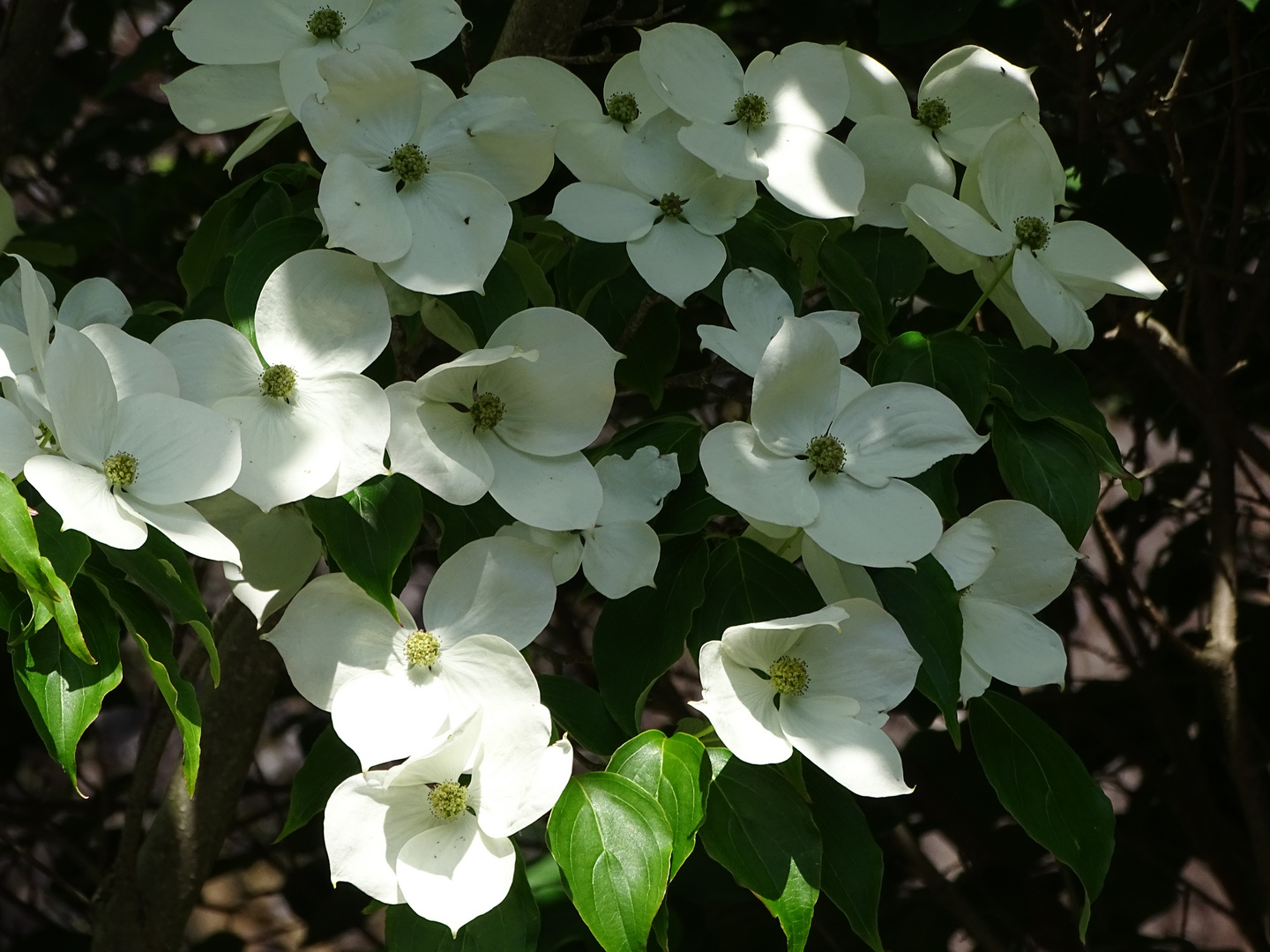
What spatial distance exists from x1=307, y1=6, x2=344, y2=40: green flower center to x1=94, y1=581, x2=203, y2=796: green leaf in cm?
34

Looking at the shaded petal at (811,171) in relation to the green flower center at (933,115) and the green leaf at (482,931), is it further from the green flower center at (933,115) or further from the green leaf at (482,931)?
the green leaf at (482,931)

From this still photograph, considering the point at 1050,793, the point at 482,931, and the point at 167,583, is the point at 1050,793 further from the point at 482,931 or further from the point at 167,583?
the point at 167,583

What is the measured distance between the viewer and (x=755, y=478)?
0.63m

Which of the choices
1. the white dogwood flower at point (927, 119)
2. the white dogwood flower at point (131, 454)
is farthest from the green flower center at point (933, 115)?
the white dogwood flower at point (131, 454)

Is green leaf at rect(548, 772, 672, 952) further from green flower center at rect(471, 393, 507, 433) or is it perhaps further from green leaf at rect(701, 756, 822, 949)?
green flower center at rect(471, 393, 507, 433)

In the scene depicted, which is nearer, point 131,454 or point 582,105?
point 131,454

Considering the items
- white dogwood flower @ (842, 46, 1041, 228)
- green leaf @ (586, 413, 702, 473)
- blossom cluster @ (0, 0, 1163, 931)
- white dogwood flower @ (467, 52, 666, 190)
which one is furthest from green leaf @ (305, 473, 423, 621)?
white dogwood flower @ (842, 46, 1041, 228)

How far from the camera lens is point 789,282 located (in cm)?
73

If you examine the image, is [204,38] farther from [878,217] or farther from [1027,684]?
[1027,684]

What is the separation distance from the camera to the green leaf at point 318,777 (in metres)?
0.68

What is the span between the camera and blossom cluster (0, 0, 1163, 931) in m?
0.59

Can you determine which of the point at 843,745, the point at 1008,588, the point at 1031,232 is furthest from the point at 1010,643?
the point at 1031,232

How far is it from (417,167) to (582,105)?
151 mm

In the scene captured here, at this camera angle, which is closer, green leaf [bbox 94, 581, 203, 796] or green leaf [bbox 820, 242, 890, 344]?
green leaf [bbox 94, 581, 203, 796]
